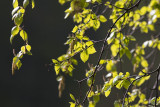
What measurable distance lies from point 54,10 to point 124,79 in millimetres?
3845

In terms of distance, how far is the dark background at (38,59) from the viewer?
4418 mm

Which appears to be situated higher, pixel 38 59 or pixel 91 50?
pixel 38 59

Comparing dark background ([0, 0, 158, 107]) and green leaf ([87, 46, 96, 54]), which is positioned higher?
dark background ([0, 0, 158, 107])

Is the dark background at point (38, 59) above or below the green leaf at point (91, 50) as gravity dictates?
above

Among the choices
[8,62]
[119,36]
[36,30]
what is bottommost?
[119,36]

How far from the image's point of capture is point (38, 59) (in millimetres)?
4738

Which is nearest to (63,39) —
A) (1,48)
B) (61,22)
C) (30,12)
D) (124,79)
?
(61,22)

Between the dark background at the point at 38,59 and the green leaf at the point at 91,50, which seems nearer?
the green leaf at the point at 91,50

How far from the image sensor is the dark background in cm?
442

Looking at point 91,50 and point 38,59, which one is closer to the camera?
point 91,50

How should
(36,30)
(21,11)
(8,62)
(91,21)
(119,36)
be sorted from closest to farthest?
(21,11) → (91,21) → (119,36) → (8,62) → (36,30)

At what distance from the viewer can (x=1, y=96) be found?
445 cm

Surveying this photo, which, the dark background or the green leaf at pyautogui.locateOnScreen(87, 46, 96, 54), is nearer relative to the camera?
the green leaf at pyautogui.locateOnScreen(87, 46, 96, 54)

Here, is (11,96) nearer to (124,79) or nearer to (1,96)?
(1,96)
